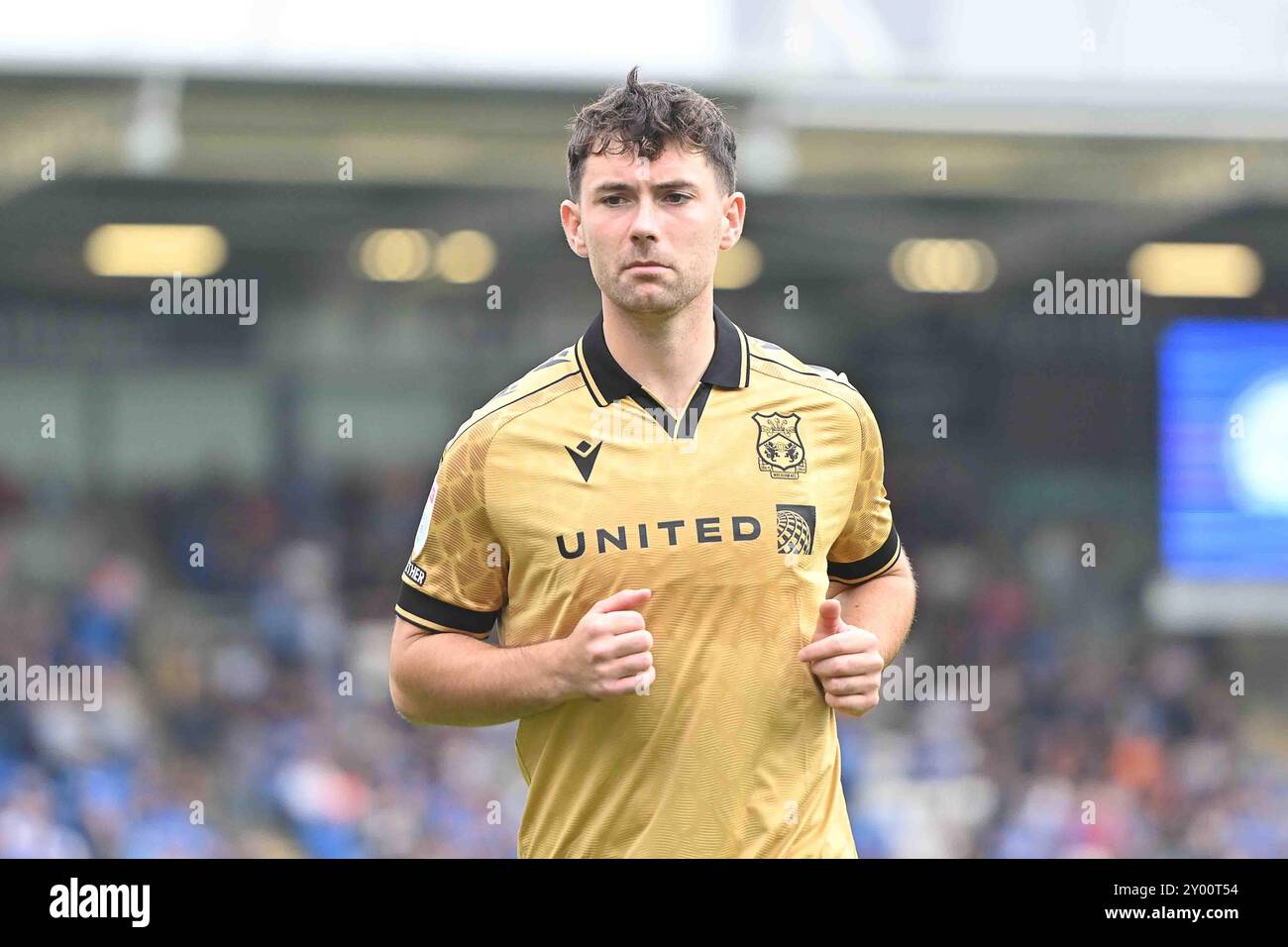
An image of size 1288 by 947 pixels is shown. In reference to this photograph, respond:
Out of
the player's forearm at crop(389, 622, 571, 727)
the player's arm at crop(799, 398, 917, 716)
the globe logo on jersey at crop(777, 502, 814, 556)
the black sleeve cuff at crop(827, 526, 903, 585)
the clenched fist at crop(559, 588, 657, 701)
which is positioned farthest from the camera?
the black sleeve cuff at crop(827, 526, 903, 585)

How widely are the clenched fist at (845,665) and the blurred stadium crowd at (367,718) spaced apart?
898 cm

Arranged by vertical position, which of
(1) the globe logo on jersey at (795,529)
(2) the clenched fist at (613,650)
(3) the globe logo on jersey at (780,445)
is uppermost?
(3) the globe logo on jersey at (780,445)

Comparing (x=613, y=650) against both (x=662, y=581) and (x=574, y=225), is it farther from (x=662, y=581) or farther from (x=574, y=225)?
(x=574, y=225)

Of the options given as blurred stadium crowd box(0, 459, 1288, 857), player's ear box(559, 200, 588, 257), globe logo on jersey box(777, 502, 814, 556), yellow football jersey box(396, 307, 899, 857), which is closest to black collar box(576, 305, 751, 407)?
yellow football jersey box(396, 307, 899, 857)

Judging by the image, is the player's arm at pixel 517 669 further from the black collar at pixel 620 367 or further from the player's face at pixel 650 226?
the player's face at pixel 650 226

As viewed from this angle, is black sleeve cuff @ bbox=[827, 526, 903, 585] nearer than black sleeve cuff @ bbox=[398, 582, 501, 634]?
No

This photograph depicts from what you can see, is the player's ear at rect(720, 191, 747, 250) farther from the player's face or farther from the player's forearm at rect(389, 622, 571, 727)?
the player's forearm at rect(389, 622, 571, 727)

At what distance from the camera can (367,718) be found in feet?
41.5

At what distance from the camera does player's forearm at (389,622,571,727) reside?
2.59 metres

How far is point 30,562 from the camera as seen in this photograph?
1393cm

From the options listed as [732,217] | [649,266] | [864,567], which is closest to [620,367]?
[649,266]

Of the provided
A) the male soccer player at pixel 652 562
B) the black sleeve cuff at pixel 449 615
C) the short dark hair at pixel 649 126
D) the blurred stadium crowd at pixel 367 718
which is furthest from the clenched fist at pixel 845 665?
the blurred stadium crowd at pixel 367 718

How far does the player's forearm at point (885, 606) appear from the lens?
2967mm

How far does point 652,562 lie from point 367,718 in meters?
10.5
